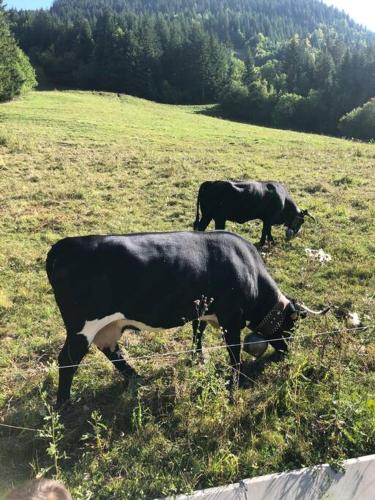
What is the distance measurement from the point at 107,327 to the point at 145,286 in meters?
0.69

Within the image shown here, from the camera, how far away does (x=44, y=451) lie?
4.43m

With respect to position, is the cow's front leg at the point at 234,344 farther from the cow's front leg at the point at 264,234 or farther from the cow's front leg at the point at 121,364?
the cow's front leg at the point at 264,234

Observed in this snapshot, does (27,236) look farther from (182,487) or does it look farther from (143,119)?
(143,119)

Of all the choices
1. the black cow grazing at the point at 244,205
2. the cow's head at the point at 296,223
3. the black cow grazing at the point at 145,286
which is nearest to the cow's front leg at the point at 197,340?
the black cow grazing at the point at 145,286

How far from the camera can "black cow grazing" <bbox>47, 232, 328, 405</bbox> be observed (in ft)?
15.7

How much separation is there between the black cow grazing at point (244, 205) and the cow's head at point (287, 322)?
4307mm

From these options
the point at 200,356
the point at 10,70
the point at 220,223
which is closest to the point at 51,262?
the point at 200,356

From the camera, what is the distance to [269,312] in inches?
221

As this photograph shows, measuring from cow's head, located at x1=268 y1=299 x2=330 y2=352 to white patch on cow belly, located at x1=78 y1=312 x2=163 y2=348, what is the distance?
5.06ft

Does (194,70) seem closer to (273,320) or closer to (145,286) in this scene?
(273,320)

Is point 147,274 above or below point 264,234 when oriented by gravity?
above

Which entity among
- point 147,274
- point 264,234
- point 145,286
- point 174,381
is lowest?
point 174,381

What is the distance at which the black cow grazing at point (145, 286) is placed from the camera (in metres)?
4.78

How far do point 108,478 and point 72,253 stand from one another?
83.0 inches
